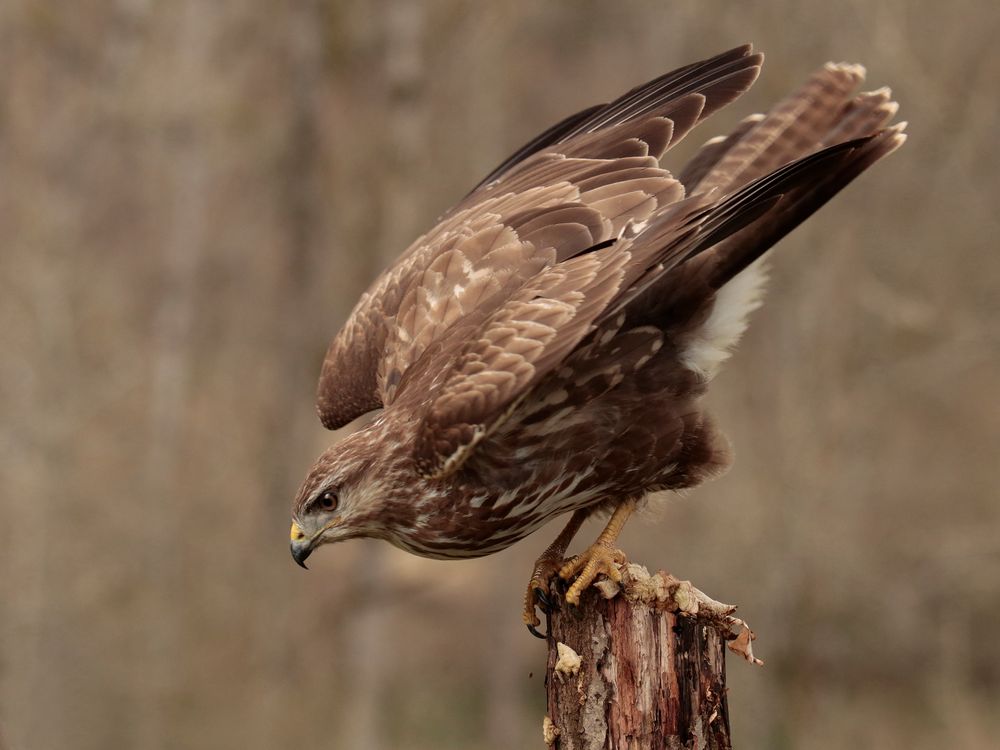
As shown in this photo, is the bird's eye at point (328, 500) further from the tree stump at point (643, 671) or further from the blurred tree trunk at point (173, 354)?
the blurred tree trunk at point (173, 354)

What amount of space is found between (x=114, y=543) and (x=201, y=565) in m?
1.20

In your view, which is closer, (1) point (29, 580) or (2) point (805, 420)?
(2) point (805, 420)

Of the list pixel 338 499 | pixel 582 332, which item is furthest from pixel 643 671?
pixel 338 499

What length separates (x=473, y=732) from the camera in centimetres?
1966

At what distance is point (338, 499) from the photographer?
5266 mm

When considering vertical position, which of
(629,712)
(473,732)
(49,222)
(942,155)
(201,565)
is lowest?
(629,712)

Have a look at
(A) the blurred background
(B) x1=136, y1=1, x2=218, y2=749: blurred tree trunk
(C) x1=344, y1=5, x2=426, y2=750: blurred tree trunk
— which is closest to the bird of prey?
(A) the blurred background

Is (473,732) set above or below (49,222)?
below

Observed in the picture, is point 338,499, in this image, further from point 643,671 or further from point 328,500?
point 643,671

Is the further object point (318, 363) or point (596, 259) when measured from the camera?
point (318, 363)

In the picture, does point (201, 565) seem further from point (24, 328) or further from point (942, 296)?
point (942, 296)

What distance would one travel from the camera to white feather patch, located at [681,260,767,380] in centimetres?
543

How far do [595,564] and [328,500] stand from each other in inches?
43.6

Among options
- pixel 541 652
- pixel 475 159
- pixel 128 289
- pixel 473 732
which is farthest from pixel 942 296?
pixel 128 289
